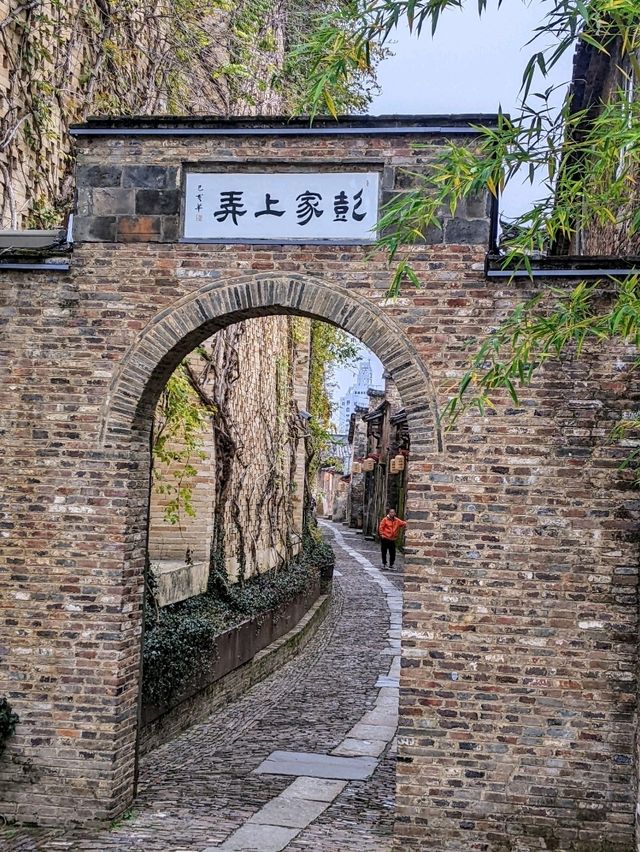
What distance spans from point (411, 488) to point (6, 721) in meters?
3.25

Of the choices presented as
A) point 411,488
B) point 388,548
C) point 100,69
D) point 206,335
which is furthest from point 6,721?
point 388,548

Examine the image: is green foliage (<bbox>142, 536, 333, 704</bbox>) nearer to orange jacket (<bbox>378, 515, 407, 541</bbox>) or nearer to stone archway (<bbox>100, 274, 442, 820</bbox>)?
stone archway (<bbox>100, 274, 442, 820</bbox>)

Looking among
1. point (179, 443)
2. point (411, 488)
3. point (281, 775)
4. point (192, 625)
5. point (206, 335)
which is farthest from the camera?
point (179, 443)

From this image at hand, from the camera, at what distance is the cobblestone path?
6488mm

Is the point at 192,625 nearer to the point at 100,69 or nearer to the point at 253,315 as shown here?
the point at 253,315

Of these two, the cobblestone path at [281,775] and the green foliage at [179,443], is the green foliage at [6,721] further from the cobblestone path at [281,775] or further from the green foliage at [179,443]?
the green foliage at [179,443]

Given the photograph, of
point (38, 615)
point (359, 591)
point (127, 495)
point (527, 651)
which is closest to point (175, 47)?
point (127, 495)

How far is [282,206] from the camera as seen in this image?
6699mm

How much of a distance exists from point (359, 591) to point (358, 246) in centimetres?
1506

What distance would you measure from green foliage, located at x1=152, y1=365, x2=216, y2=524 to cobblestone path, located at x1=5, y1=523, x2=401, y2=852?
248 cm

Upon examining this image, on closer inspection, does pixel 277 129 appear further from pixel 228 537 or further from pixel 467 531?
pixel 228 537

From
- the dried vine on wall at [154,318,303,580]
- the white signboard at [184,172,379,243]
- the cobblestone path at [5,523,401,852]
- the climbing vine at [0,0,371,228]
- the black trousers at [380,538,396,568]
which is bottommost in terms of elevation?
the cobblestone path at [5,523,401,852]

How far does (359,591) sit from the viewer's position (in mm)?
20859

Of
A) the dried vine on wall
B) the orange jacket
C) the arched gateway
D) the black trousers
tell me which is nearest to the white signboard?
the arched gateway
